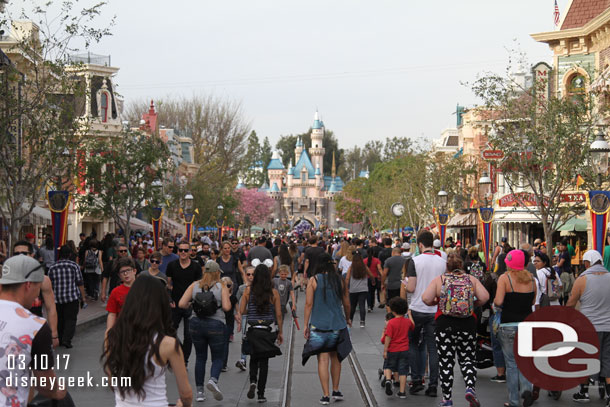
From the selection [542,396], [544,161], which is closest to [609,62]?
[544,161]

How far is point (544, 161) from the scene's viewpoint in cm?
2314

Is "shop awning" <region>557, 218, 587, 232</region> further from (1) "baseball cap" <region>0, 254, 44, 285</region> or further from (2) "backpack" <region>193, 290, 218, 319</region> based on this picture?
(1) "baseball cap" <region>0, 254, 44, 285</region>

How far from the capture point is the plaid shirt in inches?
560

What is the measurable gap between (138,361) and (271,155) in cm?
17850

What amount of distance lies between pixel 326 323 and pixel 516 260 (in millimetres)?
2107

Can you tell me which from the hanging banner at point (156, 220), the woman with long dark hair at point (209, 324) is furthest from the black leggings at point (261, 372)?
the hanging banner at point (156, 220)

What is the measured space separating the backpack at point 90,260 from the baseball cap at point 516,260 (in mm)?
15664

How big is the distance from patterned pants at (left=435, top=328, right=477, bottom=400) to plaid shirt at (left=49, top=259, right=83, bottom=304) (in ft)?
22.8

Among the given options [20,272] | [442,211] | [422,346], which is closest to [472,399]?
[422,346]

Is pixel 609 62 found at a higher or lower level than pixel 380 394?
higher

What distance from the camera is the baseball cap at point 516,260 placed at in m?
9.38

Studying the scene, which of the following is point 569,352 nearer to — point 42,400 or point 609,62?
point 42,400

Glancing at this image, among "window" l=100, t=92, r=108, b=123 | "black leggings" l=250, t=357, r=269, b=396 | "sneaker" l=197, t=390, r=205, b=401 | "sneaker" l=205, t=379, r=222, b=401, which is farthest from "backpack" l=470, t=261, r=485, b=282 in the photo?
"window" l=100, t=92, r=108, b=123

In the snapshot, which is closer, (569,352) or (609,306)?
(569,352)
